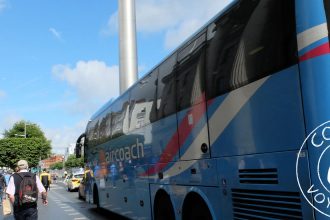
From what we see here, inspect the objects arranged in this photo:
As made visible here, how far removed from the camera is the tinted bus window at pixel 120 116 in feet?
37.5

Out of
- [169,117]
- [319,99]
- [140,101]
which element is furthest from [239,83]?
[140,101]

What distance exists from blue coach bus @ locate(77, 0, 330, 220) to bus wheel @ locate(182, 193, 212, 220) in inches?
0.7

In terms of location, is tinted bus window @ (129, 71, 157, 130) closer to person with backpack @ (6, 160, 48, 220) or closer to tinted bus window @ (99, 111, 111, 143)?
person with backpack @ (6, 160, 48, 220)

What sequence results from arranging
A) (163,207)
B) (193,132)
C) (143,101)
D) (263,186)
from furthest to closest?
(143,101), (163,207), (193,132), (263,186)

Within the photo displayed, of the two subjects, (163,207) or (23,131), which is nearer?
(163,207)

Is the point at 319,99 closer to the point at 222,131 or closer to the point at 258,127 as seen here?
the point at 258,127

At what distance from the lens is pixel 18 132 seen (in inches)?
3647

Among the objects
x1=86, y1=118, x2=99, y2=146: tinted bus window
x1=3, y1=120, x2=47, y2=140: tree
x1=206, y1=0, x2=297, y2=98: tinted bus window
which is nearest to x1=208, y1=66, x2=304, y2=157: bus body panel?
x1=206, y1=0, x2=297, y2=98: tinted bus window

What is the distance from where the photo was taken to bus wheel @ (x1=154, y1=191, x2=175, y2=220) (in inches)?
318

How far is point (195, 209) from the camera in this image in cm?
704

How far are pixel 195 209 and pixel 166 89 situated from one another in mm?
2178

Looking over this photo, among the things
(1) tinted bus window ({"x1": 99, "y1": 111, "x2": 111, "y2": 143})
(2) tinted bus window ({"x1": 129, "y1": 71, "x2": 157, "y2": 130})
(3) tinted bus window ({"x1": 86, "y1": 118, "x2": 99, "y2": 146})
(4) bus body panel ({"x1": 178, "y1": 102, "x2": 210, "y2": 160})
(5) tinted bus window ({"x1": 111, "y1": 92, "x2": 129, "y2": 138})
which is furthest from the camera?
(3) tinted bus window ({"x1": 86, "y1": 118, "x2": 99, "y2": 146})

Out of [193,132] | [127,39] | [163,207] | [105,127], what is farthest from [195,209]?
[127,39]

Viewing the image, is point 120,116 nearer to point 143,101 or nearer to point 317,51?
point 143,101
